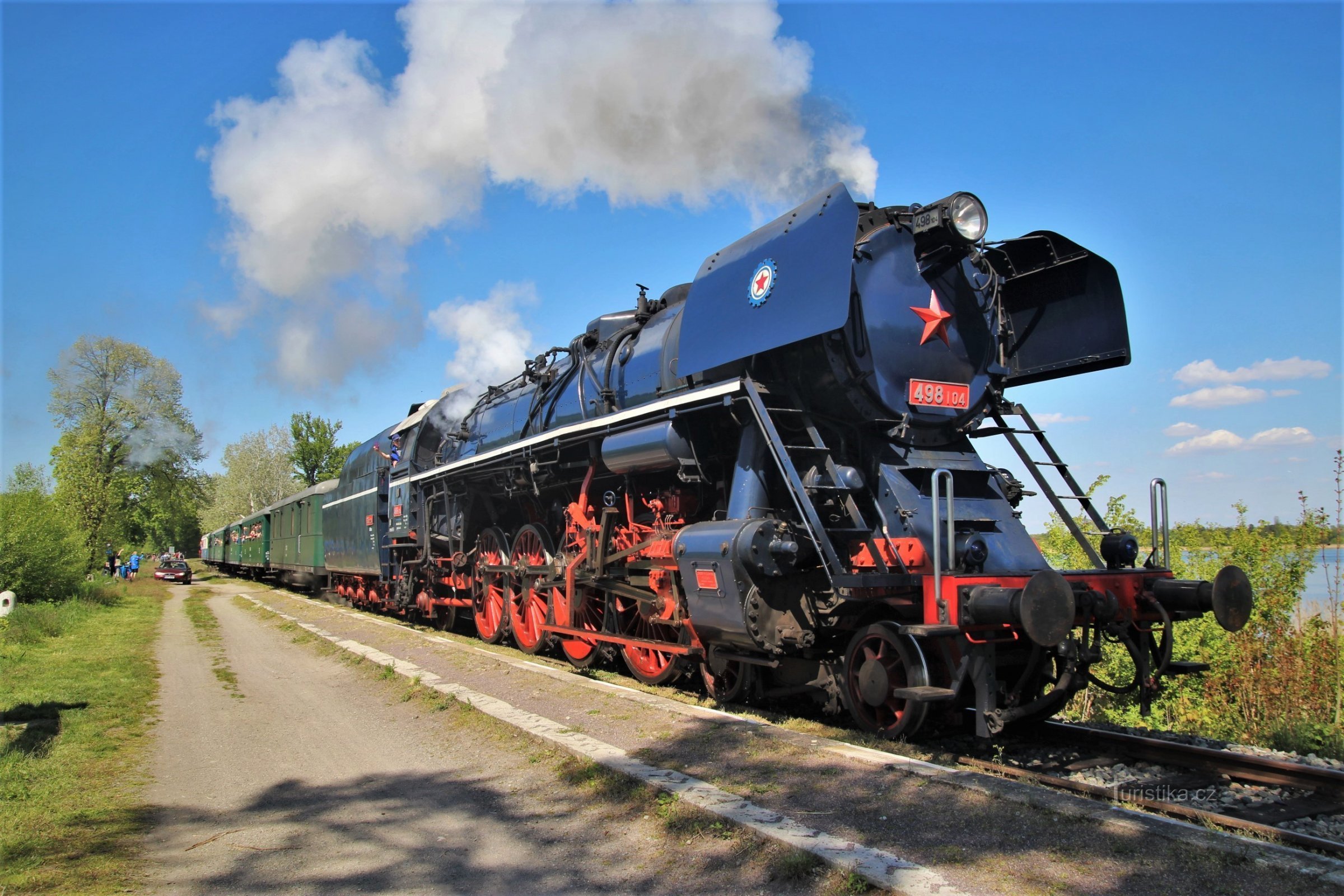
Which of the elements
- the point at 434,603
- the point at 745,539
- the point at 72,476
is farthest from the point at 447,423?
the point at 72,476

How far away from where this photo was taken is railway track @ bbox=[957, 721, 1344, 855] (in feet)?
13.9

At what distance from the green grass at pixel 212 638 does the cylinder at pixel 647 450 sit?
4.74 metres

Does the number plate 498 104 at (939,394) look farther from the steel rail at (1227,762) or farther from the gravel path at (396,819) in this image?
the gravel path at (396,819)

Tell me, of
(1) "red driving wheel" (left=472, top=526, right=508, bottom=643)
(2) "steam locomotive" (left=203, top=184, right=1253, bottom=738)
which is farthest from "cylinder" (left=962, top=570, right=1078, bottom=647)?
(1) "red driving wheel" (left=472, top=526, right=508, bottom=643)

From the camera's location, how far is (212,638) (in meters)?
14.2

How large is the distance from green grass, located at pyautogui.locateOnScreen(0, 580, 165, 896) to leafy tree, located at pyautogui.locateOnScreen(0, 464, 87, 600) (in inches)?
257

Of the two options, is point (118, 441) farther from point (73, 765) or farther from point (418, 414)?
point (73, 765)

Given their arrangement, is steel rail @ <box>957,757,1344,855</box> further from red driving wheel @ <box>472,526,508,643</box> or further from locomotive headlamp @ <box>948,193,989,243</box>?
red driving wheel @ <box>472,526,508,643</box>

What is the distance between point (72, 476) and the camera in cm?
3172

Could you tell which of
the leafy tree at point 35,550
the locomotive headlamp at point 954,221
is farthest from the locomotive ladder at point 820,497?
the leafy tree at point 35,550

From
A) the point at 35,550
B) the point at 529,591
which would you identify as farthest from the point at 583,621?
the point at 35,550

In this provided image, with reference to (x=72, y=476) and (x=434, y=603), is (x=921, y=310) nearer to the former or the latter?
(x=434, y=603)

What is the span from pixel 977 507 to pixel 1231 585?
166cm

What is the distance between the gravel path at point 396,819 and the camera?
3.73 meters
